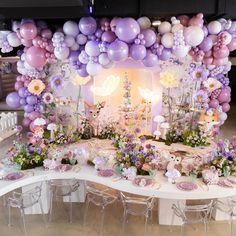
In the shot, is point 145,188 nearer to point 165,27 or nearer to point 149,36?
point 149,36

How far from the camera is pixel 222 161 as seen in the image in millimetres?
3633

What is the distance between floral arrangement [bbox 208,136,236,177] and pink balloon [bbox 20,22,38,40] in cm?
380

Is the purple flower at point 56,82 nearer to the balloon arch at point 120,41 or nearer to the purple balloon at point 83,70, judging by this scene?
the balloon arch at point 120,41

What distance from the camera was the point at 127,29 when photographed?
445 centimetres

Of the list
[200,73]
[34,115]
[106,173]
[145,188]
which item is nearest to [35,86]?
[34,115]

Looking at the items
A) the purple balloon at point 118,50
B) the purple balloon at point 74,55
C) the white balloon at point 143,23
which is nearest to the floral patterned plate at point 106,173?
the purple balloon at point 118,50

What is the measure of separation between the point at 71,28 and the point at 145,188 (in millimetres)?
3161

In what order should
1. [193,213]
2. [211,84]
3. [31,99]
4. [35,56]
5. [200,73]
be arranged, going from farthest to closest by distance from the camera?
[31,99] → [211,84] → [200,73] → [35,56] → [193,213]

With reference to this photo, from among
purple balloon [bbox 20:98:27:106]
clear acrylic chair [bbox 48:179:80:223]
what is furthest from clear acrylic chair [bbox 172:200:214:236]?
purple balloon [bbox 20:98:27:106]

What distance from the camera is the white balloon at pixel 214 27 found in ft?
16.2

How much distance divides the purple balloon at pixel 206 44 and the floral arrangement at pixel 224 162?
211cm

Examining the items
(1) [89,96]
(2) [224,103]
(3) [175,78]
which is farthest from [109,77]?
(2) [224,103]

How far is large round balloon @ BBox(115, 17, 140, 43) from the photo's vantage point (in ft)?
14.6

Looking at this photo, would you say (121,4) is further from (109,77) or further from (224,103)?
(224,103)
